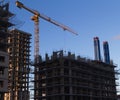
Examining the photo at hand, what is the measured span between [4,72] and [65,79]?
132 ft

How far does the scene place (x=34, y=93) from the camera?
4860 inches

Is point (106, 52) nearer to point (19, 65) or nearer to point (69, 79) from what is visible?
point (19, 65)

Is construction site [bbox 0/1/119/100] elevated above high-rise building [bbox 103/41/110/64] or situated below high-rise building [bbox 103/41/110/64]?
below

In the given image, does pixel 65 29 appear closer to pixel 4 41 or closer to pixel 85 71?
pixel 85 71

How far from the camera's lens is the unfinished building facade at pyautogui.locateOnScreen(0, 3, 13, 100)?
77625 millimetres

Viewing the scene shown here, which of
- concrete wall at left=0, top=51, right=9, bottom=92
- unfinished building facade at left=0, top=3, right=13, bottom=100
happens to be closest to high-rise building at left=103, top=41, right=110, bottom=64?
unfinished building facade at left=0, top=3, right=13, bottom=100

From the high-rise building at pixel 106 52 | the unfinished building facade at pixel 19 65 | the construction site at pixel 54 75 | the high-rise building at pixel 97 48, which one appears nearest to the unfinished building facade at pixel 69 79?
the construction site at pixel 54 75

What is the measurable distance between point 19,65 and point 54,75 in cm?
3104

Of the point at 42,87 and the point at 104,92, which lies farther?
the point at 104,92

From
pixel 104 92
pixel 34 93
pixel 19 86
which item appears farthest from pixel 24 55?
pixel 104 92

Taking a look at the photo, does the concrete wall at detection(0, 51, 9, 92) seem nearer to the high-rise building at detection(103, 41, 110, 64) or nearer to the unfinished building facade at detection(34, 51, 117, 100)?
the unfinished building facade at detection(34, 51, 117, 100)

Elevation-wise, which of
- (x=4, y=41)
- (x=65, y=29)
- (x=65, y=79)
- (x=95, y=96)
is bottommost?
(x=95, y=96)

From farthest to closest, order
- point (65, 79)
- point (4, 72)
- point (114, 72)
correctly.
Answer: point (114, 72) < point (65, 79) < point (4, 72)

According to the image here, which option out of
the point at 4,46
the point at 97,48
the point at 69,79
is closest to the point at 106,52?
the point at 97,48
